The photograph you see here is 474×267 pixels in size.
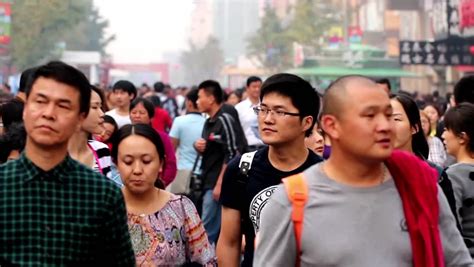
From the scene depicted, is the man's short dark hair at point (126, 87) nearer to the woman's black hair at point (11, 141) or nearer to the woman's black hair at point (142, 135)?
the woman's black hair at point (11, 141)

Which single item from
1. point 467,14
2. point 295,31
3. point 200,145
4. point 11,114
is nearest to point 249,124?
point 200,145

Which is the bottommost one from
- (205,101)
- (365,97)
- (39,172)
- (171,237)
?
(171,237)

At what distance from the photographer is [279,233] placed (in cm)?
404

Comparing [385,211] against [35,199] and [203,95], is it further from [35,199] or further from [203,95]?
[203,95]

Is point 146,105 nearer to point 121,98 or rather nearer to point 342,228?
point 121,98

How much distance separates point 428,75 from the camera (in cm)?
5375

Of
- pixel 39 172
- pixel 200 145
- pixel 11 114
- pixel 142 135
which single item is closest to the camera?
pixel 39 172

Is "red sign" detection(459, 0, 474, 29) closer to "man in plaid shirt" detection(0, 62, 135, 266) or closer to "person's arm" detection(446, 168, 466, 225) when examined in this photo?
"person's arm" detection(446, 168, 466, 225)

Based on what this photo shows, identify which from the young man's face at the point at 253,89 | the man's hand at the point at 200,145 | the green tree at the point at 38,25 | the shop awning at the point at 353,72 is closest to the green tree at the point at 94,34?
the green tree at the point at 38,25

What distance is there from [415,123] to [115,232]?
2.74 metres

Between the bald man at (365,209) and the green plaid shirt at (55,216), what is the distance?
0.58 m

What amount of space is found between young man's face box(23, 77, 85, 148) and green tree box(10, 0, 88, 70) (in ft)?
138

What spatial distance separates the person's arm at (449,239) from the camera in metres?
4.11

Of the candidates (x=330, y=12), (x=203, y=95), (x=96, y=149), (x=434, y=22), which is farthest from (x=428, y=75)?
(x=96, y=149)
